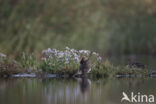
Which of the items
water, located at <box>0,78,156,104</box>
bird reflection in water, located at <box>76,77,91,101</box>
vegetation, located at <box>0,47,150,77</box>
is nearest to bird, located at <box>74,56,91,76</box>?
vegetation, located at <box>0,47,150,77</box>

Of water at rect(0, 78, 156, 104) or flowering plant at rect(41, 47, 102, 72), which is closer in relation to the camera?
water at rect(0, 78, 156, 104)

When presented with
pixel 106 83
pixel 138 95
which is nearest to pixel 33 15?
pixel 106 83

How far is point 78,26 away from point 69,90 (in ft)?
60.4

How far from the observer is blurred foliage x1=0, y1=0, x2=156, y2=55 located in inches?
1112

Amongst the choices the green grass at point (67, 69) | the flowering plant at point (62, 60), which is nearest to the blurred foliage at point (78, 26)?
the green grass at point (67, 69)

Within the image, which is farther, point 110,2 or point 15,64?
point 110,2

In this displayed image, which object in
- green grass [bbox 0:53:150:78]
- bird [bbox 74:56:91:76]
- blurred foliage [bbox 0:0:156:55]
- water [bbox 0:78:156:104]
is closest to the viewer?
water [bbox 0:78:156:104]

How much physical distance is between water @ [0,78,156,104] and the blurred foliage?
1291 cm

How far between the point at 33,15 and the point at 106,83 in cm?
1671

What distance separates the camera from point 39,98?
11.2 meters

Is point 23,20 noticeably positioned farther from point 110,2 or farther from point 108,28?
point 110,2

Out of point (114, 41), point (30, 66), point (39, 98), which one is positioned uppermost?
point (114, 41)

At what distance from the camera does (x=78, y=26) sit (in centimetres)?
3080

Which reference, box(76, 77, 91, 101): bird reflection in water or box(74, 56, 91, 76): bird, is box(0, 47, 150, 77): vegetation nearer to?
box(74, 56, 91, 76): bird
